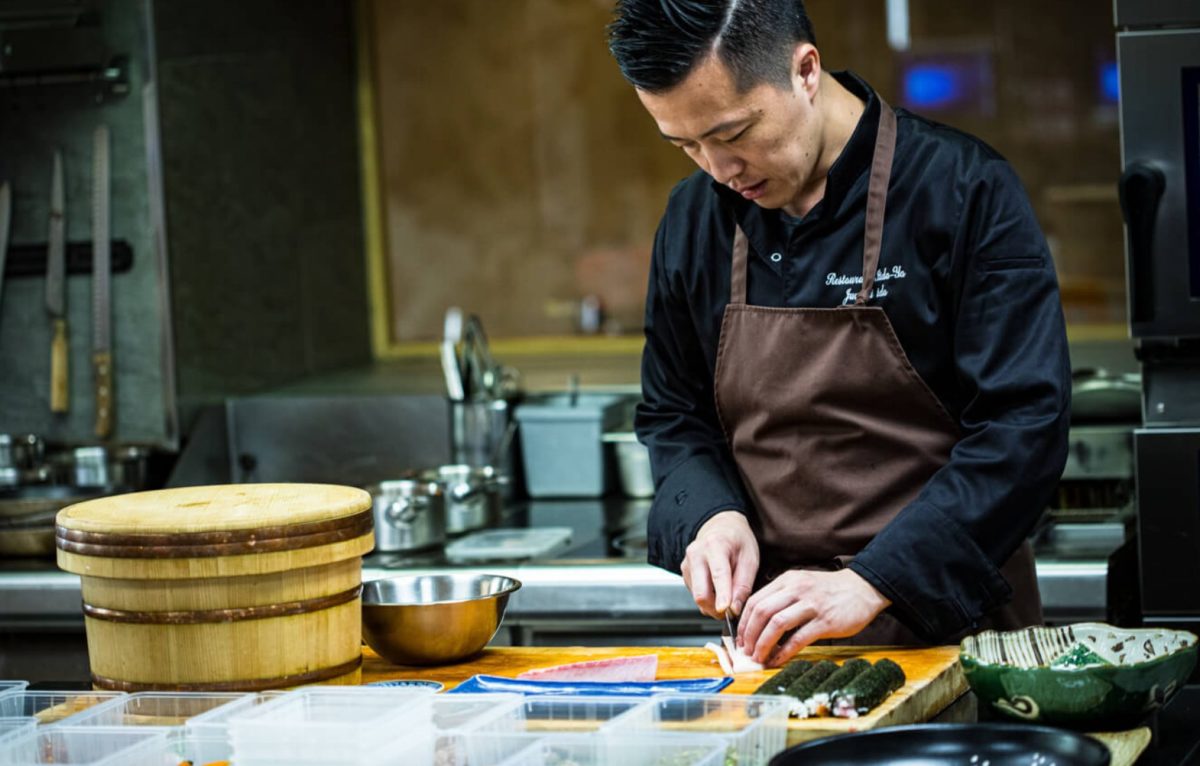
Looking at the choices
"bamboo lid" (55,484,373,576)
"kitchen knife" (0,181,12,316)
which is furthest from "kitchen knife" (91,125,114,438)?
"bamboo lid" (55,484,373,576)

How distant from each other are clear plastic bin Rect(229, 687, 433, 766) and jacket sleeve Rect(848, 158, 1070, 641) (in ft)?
1.99

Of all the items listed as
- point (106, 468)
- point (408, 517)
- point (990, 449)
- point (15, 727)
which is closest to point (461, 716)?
point (15, 727)

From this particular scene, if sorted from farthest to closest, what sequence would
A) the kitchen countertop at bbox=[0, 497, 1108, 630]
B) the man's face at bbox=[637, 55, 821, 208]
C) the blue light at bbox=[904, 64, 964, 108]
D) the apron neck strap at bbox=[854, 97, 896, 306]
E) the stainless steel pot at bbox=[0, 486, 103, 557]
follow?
the blue light at bbox=[904, 64, 964, 108]
the stainless steel pot at bbox=[0, 486, 103, 557]
the kitchen countertop at bbox=[0, 497, 1108, 630]
the apron neck strap at bbox=[854, 97, 896, 306]
the man's face at bbox=[637, 55, 821, 208]

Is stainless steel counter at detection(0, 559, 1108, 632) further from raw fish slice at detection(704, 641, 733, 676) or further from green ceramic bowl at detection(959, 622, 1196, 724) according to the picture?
green ceramic bowl at detection(959, 622, 1196, 724)

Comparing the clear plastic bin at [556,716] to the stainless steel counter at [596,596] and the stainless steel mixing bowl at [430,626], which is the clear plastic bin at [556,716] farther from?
the stainless steel counter at [596,596]

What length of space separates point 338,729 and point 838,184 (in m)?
1.00

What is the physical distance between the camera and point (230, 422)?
4.04 meters

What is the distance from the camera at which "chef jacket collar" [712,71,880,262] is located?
207 cm

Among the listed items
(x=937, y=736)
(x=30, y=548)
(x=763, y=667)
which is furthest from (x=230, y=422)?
(x=937, y=736)

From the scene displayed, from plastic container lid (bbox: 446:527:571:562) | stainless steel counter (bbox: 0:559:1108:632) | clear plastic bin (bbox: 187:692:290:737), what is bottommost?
stainless steel counter (bbox: 0:559:1108:632)

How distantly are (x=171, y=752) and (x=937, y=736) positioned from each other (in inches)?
28.3

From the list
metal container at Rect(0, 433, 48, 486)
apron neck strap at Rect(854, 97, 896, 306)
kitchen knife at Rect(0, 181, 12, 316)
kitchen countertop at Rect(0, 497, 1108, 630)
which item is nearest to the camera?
apron neck strap at Rect(854, 97, 896, 306)

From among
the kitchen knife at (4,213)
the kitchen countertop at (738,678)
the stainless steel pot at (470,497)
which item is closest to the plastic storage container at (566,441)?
the stainless steel pot at (470,497)

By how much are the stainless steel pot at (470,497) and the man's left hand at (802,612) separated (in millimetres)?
1700
